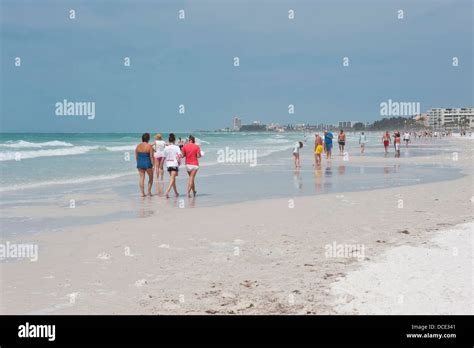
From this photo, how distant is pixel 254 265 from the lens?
6684 millimetres

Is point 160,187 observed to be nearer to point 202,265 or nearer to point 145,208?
point 145,208

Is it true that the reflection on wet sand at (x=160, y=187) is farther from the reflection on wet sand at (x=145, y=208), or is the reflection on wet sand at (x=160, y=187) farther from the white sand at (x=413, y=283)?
the white sand at (x=413, y=283)

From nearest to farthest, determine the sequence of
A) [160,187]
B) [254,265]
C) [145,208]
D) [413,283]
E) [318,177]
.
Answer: [413,283] < [254,265] < [145,208] < [160,187] < [318,177]

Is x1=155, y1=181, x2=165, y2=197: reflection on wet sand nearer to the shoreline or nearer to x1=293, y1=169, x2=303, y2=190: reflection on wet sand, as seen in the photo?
x1=293, y1=169, x2=303, y2=190: reflection on wet sand

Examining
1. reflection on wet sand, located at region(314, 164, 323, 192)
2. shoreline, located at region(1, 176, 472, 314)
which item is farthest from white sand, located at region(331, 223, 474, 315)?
reflection on wet sand, located at region(314, 164, 323, 192)

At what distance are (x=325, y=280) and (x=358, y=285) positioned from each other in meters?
0.42

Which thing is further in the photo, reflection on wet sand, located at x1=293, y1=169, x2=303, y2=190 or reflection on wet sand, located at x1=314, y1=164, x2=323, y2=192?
reflection on wet sand, located at x1=293, y1=169, x2=303, y2=190

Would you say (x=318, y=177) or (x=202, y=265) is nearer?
(x=202, y=265)

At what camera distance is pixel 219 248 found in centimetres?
765

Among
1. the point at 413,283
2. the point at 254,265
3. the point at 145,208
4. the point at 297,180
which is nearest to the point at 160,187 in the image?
the point at 145,208

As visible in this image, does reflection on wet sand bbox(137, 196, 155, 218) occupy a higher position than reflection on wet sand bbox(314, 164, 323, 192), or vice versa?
reflection on wet sand bbox(314, 164, 323, 192)

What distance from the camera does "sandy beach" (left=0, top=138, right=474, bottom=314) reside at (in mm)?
5191

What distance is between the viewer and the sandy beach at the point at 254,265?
17.0 ft

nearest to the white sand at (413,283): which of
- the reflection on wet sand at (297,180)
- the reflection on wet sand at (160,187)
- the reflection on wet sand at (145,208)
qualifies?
the reflection on wet sand at (145,208)
